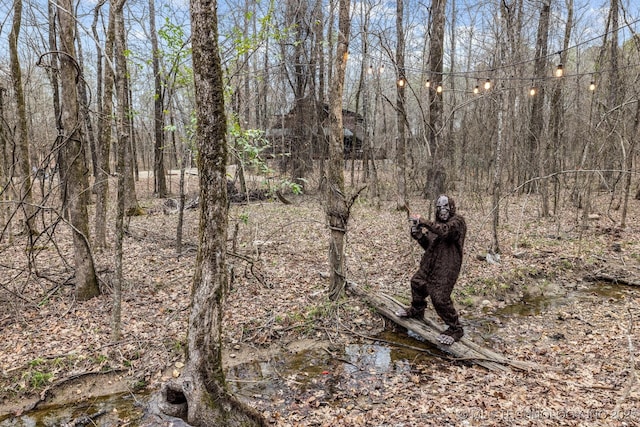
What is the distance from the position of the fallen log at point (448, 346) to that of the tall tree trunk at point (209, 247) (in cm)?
306

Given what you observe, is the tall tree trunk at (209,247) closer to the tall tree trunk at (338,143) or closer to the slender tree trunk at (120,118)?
the slender tree trunk at (120,118)

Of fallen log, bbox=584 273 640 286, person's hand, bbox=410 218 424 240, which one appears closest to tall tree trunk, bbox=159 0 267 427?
person's hand, bbox=410 218 424 240

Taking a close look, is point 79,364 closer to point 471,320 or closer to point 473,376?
point 473,376

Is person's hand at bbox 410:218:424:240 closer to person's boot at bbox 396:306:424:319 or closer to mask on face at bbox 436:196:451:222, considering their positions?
mask on face at bbox 436:196:451:222

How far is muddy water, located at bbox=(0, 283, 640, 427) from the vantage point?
4.38 metres

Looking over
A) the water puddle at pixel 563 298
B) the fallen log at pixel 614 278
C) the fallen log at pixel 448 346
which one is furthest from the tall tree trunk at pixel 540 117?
the fallen log at pixel 448 346

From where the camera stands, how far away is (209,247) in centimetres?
324

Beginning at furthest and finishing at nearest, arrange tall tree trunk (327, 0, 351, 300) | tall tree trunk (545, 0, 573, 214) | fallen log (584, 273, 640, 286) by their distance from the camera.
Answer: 1. tall tree trunk (545, 0, 573, 214)
2. fallen log (584, 273, 640, 286)
3. tall tree trunk (327, 0, 351, 300)

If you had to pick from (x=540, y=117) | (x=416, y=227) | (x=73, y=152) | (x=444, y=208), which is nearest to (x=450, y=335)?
(x=416, y=227)

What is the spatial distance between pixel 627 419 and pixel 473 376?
158 centimetres

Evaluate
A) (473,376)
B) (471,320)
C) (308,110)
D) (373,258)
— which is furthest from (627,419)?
(308,110)

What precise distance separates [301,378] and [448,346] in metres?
2.09

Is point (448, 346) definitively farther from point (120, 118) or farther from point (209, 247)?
point (120, 118)

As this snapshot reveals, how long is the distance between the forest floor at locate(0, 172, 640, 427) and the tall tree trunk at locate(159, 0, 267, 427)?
1101mm
